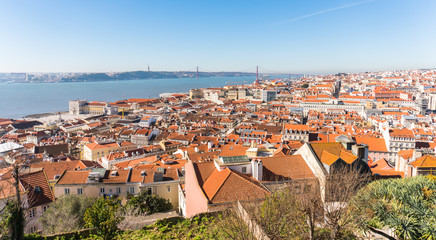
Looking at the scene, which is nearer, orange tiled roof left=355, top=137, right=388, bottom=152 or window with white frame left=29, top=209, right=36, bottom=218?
window with white frame left=29, top=209, right=36, bottom=218

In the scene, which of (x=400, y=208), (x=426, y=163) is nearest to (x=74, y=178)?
(x=400, y=208)

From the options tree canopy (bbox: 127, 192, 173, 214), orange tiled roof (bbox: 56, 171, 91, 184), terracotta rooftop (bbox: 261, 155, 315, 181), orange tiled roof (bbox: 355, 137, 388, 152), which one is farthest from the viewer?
orange tiled roof (bbox: 355, 137, 388, 152)

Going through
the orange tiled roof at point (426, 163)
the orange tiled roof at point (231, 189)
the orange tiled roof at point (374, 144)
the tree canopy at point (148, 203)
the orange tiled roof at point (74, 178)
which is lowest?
the orange tiled roof at point (374, 144)

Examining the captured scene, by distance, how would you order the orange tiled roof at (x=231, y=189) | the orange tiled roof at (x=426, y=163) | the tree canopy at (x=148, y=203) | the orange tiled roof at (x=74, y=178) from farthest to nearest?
the orange tiled roof at (x=74, y=178) → the orange tiled roof at (x=426, y=163) → the tree canopy at (x=148, y=203) → the orange tiled roof at (x=231, y=189)

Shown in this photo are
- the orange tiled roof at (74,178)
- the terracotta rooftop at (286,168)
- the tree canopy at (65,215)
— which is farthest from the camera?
the orange tiled roof at (74,178)

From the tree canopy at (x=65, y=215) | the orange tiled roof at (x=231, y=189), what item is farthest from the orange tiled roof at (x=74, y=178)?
the orange tiled roof at (x=231, y=189)

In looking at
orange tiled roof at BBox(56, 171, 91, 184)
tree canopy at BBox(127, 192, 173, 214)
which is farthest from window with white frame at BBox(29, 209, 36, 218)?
tree canopy at BBox(127, 192, 173, 214)

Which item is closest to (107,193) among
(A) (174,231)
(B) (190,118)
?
(A) (174,231)

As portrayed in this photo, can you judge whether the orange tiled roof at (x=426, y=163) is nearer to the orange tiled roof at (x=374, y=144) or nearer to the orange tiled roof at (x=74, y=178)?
the orange tiled roof at (x=374, y=144)

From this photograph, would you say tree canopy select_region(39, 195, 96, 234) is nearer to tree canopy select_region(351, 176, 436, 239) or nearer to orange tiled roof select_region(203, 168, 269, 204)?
orange tiled roof select_region(203, 168, 269, 204)

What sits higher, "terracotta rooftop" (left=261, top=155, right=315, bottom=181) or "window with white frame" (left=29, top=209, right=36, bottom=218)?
"terracotta rooftop" (left=261, top=155, right=315, bottom=181)

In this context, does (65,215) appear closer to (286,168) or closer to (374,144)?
(286,168)
